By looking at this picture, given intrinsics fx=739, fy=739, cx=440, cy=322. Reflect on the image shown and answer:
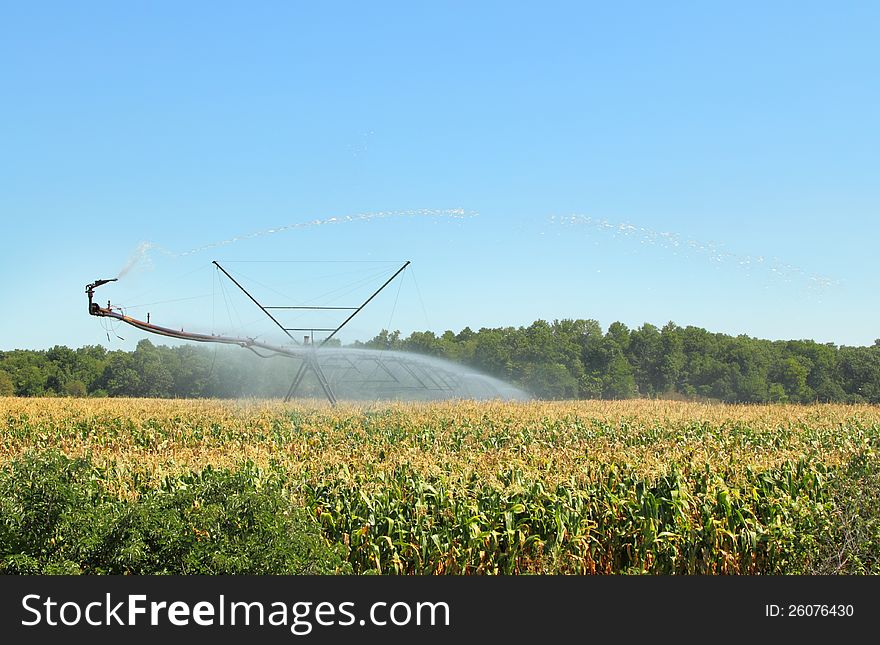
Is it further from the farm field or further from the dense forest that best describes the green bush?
the dense forest

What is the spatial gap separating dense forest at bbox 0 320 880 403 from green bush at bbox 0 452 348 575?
58.3 metres

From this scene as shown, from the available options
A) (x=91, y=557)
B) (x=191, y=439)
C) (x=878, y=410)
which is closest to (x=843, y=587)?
(x=91, y=557)

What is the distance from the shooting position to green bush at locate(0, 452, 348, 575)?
8.38 metres

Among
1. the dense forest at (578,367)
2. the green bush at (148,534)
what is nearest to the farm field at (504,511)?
the green bush at (148,534)

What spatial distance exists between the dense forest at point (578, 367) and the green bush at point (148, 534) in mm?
58344

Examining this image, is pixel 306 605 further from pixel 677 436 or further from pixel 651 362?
pixel 651 362

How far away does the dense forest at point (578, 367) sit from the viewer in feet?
239

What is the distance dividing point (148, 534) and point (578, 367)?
74064 millimetres

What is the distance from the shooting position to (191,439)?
22844 mm

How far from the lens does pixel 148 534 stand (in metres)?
8.55

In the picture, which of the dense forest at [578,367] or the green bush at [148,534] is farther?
the dense forest at [578,367]

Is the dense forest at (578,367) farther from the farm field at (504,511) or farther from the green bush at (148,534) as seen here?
the green bush at (148,534)

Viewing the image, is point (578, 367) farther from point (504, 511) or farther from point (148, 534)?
point (148, 534)

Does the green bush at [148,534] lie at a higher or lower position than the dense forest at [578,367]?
lower
